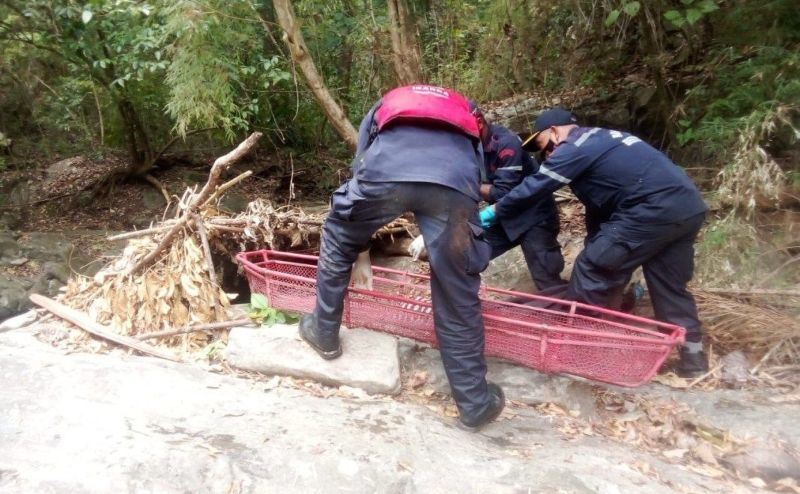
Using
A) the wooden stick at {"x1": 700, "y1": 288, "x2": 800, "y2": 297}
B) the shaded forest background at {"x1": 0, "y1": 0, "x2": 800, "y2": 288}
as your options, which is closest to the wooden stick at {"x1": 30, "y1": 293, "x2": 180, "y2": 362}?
the shaded forest background at {"x1": 0, "y1": 0, "x2": 800, "y2": 288}

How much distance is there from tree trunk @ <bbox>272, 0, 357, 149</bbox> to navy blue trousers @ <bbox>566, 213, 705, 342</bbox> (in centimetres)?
336

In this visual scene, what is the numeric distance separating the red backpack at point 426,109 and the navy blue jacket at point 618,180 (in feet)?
2.59

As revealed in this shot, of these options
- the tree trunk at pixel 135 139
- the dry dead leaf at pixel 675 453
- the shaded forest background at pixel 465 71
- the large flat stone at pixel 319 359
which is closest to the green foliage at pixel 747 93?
the shaded forest background at pixel 465 71

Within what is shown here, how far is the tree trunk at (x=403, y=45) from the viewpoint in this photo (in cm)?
621

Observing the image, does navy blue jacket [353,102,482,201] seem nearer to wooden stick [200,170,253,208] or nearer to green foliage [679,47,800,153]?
wooden stick [200,170,253,208]

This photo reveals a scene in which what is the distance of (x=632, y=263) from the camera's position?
141 inches

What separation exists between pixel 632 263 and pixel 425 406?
158 cm

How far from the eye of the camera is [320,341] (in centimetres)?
325

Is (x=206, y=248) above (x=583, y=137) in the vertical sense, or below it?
below

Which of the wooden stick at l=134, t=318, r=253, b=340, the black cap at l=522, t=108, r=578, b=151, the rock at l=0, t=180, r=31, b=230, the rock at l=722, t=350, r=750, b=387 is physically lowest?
the rock at l=0, t=180, r=31, b=230

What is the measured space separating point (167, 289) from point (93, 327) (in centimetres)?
49

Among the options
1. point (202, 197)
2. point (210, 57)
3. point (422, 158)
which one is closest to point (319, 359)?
point (422, 158)

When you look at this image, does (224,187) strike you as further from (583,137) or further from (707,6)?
(707,6)

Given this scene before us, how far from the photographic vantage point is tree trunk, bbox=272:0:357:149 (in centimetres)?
566
